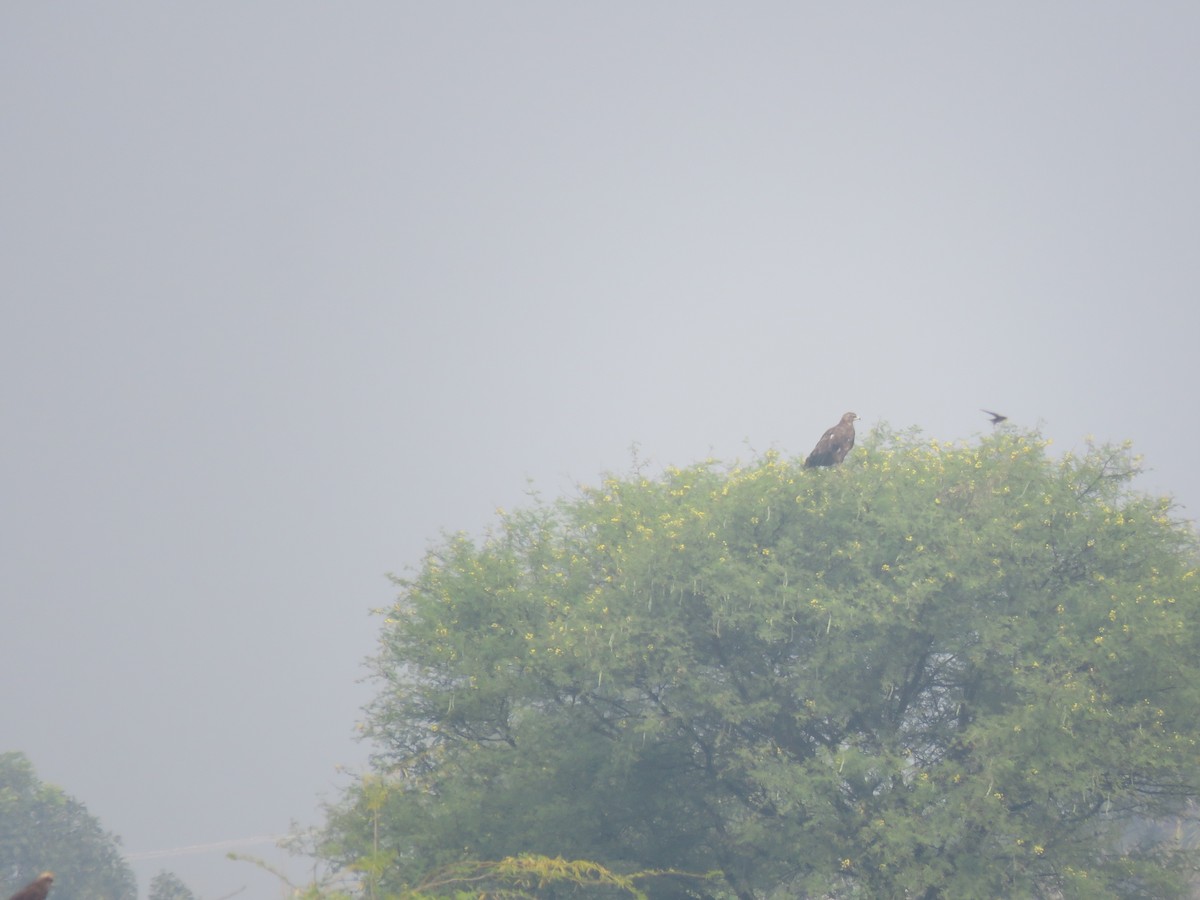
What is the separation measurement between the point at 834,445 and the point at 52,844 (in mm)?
46467

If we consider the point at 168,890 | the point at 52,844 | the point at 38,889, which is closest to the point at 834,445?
the point at 38,889

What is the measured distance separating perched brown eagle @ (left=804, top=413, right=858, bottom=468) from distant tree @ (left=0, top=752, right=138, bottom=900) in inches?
1692

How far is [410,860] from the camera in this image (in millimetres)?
21594

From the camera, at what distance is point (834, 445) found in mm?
23031

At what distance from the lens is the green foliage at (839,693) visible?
62.3 ft

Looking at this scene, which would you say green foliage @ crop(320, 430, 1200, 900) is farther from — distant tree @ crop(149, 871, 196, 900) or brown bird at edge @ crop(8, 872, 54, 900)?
distant tree @ crop(149, 871, 196, 900)

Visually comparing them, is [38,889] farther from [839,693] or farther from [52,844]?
[52,844]

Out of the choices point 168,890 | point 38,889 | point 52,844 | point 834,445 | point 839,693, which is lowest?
point 38,889

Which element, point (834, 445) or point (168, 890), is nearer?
point (834, 445)

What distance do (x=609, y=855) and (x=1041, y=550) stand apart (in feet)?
34.6

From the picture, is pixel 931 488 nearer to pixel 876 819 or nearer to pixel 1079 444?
pixel 1079 444

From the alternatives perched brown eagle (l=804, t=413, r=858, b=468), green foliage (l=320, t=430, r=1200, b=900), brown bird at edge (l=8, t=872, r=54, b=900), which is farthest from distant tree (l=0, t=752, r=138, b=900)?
brown bird at edge (l=8, t=872, r=54, b=900)

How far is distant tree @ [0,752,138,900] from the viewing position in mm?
50156

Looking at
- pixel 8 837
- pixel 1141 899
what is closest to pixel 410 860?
pixel 1141 899
